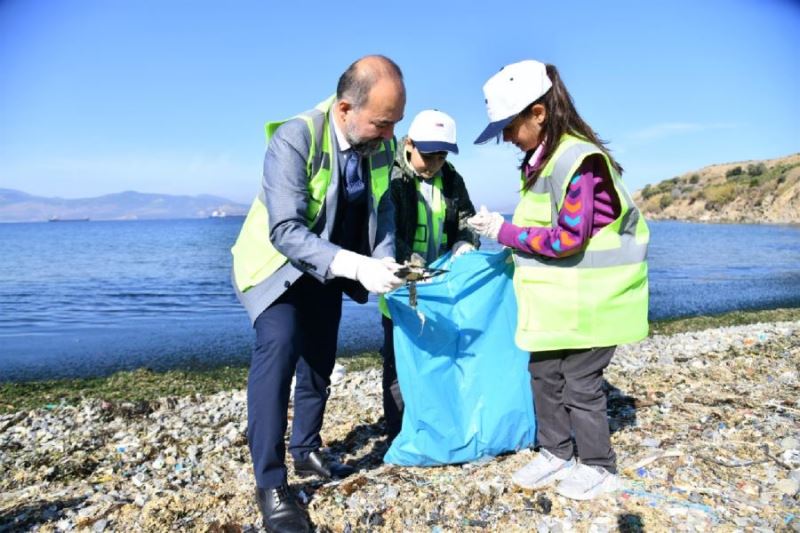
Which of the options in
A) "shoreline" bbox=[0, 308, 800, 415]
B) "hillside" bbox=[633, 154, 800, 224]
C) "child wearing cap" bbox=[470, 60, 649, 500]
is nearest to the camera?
"child wearing cap" bbox=[470, 60, 649, 500]

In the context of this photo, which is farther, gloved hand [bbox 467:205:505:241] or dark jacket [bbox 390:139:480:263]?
dark jacket [bbox 390:139:480:263]

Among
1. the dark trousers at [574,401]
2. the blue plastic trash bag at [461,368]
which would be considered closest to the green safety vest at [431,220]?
the blue plastic trash bag at [461,368]

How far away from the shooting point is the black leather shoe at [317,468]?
3531 mm

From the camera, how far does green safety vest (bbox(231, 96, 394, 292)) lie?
2.94 m

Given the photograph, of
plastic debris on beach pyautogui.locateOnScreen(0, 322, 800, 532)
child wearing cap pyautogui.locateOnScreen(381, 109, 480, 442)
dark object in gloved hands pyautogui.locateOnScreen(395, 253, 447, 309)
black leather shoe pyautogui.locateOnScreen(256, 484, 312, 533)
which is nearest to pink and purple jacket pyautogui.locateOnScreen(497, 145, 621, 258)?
dark object in gloved hands pyautogui.locateOnScreen(395, 253, 447, 309)

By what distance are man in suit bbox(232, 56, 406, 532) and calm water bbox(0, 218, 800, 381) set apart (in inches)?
277

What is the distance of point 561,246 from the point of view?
9.39 feet

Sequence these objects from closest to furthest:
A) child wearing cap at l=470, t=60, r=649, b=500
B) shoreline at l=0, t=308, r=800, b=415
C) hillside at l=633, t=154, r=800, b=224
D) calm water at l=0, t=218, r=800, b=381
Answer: child wearing cap at l=470, t=60, r=649, b=500
shoreline at l=0, t=308, r=800, b=415
calm water at l=0, t=218, r=800, b=381
hillside at l=633, t=154, r=800, b=224

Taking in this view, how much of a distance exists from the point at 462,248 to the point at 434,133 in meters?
0.78

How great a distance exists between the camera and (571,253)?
2.95 m

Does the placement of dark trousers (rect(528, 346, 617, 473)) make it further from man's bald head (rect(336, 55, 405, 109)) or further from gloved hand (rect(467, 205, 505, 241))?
man's bald head (rect(336, 55, 405, 109))

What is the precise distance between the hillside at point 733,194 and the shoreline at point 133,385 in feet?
131

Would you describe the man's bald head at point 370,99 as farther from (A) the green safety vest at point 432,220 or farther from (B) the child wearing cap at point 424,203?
(A) the green safety vest at point 432,220

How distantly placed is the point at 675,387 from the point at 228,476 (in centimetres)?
381
